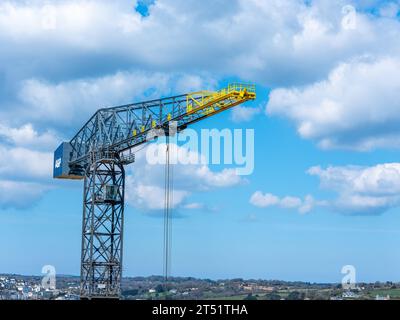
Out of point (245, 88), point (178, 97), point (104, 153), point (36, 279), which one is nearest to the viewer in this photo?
point (245, 88)

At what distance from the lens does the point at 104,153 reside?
69062 mm

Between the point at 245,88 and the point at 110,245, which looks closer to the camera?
the point at 245,88

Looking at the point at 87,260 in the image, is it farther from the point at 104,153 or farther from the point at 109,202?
the point at 104,153
